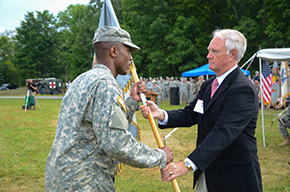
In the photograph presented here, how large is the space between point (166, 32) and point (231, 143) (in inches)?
1524

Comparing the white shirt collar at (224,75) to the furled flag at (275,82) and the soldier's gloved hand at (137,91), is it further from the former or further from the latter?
the furled flag at (275,82)

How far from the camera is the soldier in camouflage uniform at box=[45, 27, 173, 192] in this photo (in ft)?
6.46

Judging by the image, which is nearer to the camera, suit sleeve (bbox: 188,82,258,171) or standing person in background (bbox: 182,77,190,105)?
suit sleeve (bbox: 188,82,258,171)

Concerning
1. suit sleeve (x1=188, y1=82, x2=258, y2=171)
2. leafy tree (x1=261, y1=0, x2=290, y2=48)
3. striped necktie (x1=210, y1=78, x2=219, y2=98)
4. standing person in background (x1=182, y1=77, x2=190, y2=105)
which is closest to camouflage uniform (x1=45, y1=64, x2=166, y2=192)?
suit sleeve (x1=188, y1=82, x2=258, y2=171)

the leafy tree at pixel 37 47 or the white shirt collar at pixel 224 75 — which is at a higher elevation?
the leafy tree at pixel 37 47

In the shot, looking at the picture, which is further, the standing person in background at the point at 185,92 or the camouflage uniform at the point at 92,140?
the standing person in background at the point at 185,92

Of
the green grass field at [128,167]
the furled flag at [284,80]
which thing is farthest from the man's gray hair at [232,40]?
the furled flag at [284,80]

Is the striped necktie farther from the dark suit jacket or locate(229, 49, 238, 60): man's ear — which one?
locate(229, 49, 238, 60): man's ear

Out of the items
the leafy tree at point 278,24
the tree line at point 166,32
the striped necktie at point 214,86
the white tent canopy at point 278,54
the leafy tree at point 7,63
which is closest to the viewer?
the striped necktie at point 214,86

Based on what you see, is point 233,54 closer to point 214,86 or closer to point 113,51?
point 214,86

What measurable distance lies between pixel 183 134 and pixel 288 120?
13.2 feet

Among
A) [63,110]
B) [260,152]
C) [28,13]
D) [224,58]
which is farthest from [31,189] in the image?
[28,13]

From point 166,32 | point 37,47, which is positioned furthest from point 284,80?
point 37,47

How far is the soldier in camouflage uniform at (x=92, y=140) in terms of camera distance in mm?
1968
